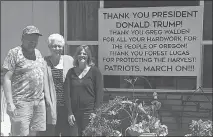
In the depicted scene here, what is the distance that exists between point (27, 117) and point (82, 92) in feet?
2.37

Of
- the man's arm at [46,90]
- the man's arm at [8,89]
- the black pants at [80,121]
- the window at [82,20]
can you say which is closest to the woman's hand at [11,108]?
the man's arm at [8,89]

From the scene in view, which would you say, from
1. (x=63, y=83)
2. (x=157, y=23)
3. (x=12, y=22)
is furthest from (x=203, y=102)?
(x=12, y=22)

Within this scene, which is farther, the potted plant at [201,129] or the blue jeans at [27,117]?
the blue jeans at [27,117]

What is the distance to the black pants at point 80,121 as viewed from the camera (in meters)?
4.38

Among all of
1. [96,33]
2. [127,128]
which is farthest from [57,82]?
[96,33]

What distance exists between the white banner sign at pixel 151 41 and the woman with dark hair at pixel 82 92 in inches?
51.3

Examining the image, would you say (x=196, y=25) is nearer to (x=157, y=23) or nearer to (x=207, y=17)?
(x=207, y=17)

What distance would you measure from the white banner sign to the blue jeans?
5.62ft

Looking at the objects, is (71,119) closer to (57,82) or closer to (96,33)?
(57,82)

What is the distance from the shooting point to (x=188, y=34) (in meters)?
5.50

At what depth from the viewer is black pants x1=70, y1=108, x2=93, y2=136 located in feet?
14.4

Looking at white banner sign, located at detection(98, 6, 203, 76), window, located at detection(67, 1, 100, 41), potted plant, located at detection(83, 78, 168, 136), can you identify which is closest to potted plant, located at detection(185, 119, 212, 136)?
potted plant, located at detection(83, 78, 168, 136)

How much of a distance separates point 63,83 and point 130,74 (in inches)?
58.4

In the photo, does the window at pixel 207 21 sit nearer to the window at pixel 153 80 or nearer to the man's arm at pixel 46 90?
the window at pixel 153 80
